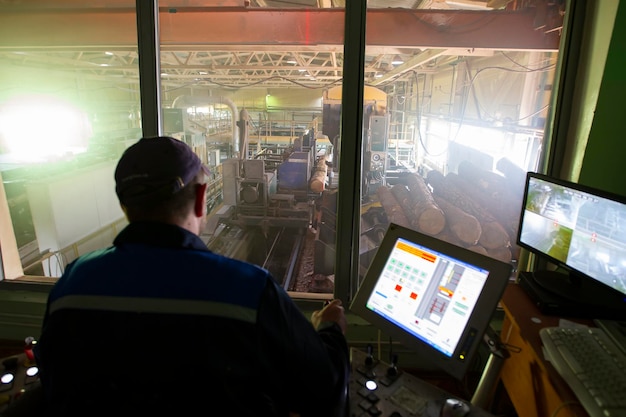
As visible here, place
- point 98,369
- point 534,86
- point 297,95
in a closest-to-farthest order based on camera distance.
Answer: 1. point 98,369
2. point 534,86
3. point 297,95

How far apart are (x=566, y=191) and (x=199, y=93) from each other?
3.83 meters

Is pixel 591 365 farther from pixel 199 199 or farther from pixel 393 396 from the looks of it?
pixel 199 199

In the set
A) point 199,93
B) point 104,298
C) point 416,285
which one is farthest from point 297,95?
point 104,298

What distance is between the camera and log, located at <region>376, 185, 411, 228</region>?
2.41 m

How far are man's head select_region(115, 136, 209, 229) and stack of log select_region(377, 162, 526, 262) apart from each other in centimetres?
169

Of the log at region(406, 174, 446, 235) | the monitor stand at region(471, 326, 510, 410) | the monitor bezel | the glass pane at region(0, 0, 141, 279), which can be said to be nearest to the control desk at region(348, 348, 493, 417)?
the monitor stand at region(471, 326, 510, 410)

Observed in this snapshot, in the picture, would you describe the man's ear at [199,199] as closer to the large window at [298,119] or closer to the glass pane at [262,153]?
the large window at [298,119]

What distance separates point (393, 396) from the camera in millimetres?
1225

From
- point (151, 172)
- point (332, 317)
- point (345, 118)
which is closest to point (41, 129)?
point (345, 118)

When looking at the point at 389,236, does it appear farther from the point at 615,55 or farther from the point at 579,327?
the point at 615,55

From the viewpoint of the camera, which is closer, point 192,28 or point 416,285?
point 416,285

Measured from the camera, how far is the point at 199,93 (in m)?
4.20

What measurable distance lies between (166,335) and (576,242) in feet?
4.38

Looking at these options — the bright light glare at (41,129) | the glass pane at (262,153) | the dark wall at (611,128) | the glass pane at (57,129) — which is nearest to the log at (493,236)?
the dark wall at (611,128)
